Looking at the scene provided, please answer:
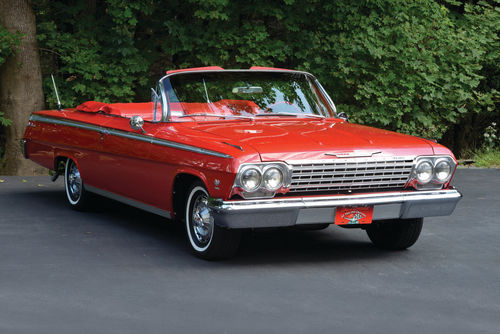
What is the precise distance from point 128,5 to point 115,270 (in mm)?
8447

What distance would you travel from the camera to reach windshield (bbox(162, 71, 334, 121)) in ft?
25.5

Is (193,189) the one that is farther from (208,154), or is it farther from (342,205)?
(342,205)

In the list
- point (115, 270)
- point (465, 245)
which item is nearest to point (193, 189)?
point (115, 270)

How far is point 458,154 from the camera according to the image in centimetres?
1834

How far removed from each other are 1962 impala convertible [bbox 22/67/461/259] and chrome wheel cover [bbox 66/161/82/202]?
812mm

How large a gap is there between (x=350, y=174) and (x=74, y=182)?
4199 mm

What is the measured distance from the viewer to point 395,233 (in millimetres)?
7562

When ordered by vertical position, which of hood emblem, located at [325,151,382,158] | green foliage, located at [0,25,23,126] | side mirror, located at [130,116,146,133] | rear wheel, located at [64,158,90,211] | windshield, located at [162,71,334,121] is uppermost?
windshield, located at [162,71,334,121]

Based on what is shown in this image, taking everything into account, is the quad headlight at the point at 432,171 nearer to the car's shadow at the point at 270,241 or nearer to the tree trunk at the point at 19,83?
the car's shadow at the point at 270,241

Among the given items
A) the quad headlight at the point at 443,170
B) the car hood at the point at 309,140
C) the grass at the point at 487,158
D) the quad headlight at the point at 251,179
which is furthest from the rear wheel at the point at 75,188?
the grass at the point at 487,158

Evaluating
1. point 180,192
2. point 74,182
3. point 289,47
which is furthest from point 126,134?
point 289,47

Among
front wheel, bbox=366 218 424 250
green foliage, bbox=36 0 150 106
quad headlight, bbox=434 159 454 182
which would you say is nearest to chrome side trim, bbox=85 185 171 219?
front wheel, bbox=366 218 424 250

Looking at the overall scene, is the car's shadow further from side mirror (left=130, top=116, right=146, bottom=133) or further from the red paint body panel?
side mirror (left=130, top=116, right=146, bottom=133)

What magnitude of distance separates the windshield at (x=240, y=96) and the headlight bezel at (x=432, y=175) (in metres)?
1.45
